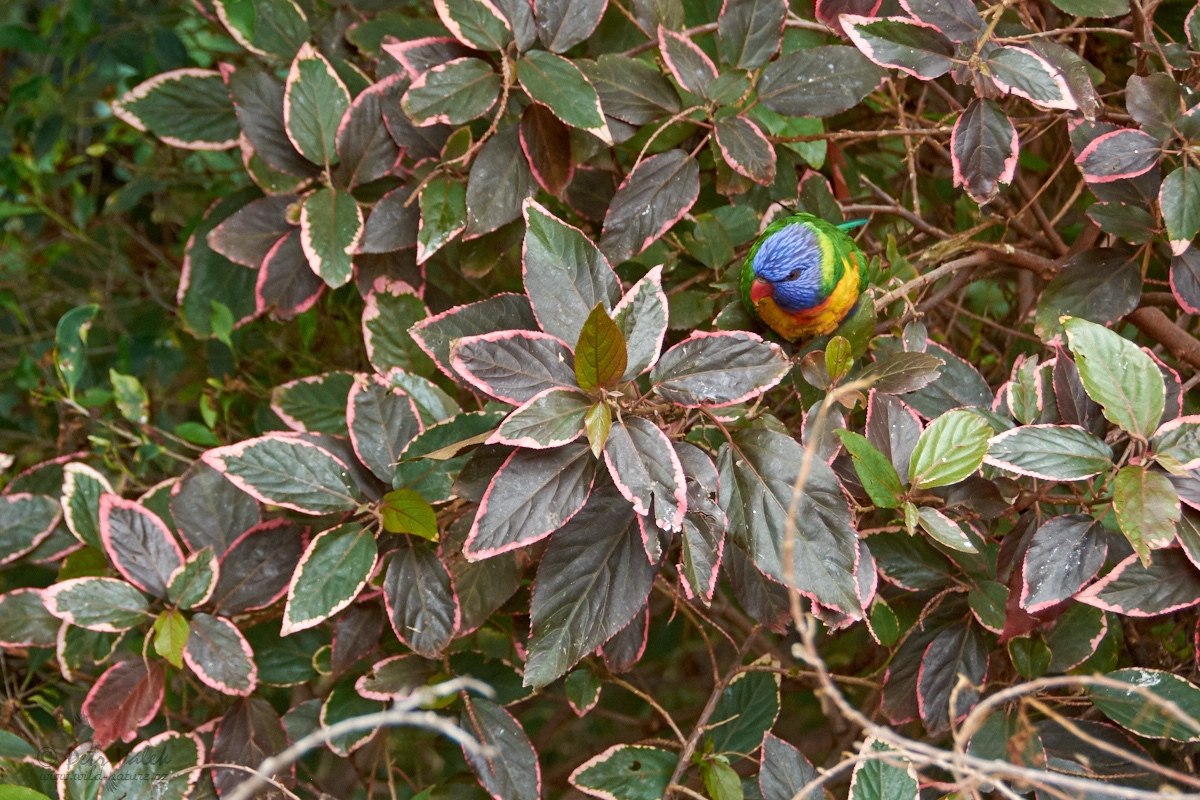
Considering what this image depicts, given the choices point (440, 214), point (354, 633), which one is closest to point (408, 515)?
point (354, 633)

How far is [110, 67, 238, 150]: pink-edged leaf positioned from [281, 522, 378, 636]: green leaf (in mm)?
737

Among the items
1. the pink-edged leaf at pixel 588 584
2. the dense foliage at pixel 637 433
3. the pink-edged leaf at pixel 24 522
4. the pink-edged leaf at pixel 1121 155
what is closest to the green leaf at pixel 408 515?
the dense foliage at pixel 637 433

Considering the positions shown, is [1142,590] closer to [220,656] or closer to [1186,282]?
[1186,282]

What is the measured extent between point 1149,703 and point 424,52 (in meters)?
1.22

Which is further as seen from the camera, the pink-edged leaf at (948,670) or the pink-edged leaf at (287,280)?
the pink-edged leaf at (287,280)

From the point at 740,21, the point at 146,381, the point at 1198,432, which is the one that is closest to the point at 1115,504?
the point at 1198,432

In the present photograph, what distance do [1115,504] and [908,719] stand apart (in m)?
0.39

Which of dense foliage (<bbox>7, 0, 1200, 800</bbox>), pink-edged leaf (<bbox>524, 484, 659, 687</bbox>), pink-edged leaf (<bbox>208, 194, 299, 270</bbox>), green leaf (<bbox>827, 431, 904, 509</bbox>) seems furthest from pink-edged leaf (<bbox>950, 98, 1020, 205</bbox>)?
pink-edged leaf (<bbox>208, 194, 299, 270</bbox>)

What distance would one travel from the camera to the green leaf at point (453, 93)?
1.17 m

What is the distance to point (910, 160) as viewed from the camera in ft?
4.52

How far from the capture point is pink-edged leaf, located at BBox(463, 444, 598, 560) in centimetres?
92

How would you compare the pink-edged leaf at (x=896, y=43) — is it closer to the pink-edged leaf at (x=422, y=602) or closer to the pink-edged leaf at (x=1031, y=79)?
the pink-edged leaf at (x=1031, y=79)

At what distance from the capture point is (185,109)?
1.45 m

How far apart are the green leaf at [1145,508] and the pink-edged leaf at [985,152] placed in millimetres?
395
